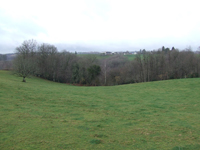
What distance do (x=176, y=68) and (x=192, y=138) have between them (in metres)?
51.8

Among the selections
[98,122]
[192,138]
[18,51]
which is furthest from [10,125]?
[18,51]

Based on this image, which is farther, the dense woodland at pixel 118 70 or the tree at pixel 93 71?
the tree at pixel 93 71

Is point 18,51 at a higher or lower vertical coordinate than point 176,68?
higher

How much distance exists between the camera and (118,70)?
61.2 m

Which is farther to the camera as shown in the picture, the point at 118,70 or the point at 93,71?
the point at 118,70

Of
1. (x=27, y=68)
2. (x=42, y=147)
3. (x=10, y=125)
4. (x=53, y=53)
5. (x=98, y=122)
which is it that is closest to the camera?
(x=42, y=147)

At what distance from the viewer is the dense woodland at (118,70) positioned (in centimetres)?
5272

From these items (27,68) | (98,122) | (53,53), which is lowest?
(98,122)

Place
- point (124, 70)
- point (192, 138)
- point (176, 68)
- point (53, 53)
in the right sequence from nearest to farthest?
point (192, 138)
point (176, 68)
point (124, 70)
point (53, 53)

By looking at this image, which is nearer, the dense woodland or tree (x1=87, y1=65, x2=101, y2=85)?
the dense woodland

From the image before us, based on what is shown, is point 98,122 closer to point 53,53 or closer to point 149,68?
point 149,68

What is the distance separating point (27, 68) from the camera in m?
39.3

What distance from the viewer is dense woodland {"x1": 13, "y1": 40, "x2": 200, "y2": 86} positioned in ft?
173

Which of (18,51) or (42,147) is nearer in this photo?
(42,147)
